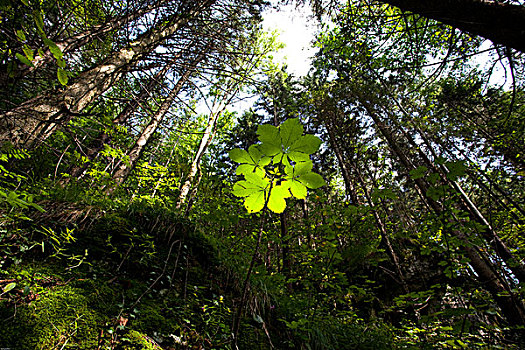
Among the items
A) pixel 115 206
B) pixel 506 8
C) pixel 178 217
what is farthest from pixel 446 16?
pixel 115 206

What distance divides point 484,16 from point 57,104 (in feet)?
12.3

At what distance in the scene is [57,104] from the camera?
2164mm

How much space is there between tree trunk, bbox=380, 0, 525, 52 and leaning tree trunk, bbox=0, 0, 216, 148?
204 centimetres

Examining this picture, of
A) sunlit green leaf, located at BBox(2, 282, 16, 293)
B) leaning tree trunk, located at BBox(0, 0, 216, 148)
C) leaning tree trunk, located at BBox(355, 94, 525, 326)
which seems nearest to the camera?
sunlit green leaf, located at BBox(2, 282, 16, 293)

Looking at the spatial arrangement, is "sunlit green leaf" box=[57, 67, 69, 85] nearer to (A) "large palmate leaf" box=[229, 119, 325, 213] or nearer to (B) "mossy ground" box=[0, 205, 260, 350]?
(A) "large palmate leaf" box=[229, 119, 325, 213]

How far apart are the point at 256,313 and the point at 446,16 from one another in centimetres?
327

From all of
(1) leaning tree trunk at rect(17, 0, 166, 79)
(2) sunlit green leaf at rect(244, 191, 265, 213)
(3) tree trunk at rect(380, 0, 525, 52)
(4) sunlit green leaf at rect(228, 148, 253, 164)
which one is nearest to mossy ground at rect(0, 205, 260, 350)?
(2) sunlit green leaf at rect(244, 191, 265, 213)

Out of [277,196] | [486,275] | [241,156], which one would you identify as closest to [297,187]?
[277,196]

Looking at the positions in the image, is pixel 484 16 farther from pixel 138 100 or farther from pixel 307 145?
pixel 138 100

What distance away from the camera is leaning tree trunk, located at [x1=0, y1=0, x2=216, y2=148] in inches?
73.5

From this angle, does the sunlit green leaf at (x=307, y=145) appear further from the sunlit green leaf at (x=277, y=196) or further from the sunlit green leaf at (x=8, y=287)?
the sunlit green leaf at (x=8, y=287)

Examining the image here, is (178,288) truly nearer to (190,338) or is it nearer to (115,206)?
(190,338)

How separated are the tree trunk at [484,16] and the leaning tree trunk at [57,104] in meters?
2.04

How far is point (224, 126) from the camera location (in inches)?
562
